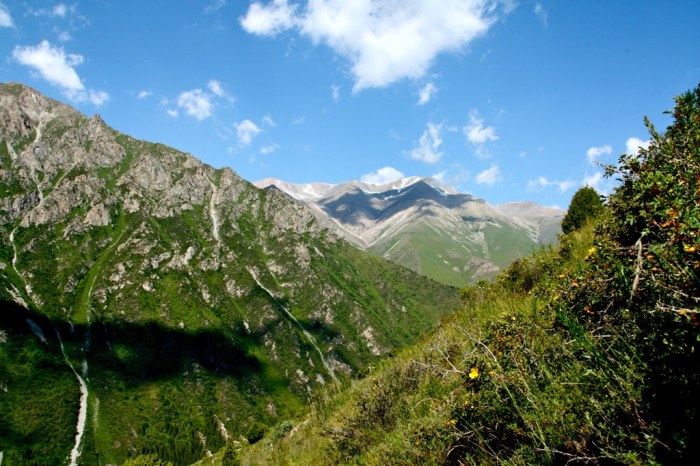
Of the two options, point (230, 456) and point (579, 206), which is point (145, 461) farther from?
point (579, 206)

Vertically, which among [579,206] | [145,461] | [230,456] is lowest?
[145,461]

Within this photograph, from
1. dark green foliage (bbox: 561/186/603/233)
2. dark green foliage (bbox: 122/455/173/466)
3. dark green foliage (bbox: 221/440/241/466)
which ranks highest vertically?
dark green foliage (bbox: 561/186/603/233)

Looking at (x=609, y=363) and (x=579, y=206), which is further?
(x=579, y=206)

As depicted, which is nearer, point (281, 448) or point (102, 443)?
point (281, 448)

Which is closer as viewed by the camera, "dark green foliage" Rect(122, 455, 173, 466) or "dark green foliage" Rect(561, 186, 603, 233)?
Answer: "dark green foliage" Rect(561, 186, 603, 233)

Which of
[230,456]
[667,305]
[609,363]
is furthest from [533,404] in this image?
[230,456]

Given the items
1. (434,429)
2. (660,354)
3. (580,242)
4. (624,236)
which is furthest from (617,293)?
(580,242)

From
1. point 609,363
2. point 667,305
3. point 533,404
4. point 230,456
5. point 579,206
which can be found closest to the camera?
point 667,305

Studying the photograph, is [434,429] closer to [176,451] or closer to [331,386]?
[331,386]

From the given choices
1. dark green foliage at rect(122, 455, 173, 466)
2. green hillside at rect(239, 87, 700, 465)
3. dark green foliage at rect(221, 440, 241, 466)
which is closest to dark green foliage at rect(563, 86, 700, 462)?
green hillside at rect(239, 87, 700, 465)

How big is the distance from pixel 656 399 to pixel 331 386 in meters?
10.6

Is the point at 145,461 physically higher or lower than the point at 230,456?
lower

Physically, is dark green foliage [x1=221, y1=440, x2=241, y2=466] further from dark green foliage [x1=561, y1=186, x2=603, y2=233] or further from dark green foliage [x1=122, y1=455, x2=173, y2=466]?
dark green foliage [x1=122, y1=455, x2=173, y2=466]

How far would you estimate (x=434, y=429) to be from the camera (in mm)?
4473
